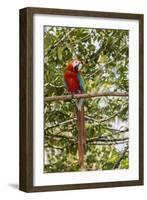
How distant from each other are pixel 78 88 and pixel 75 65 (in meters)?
0.05

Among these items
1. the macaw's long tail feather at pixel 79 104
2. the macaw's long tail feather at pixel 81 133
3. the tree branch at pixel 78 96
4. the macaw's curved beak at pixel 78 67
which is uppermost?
the macaw's curved beak at pixel 78 67

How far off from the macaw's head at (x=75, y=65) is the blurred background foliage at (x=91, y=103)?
11 mm

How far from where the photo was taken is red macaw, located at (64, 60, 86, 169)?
64.9 inches

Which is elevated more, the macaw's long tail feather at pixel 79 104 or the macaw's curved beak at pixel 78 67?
the macaw's curved beak at pixel 78 67

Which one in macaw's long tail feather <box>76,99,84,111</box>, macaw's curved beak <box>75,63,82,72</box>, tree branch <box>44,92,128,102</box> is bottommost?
macaw's long tail feather <box>76,99,84,111</box>

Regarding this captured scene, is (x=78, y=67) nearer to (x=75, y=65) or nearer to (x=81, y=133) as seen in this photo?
(x=75, y=65)

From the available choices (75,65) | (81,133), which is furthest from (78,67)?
(81,133)

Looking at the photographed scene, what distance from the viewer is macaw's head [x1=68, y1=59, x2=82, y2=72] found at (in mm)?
1648

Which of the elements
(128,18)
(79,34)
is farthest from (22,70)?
(128,18)

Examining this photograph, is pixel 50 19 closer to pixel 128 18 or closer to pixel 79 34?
pixel 79 34

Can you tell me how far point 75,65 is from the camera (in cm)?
165

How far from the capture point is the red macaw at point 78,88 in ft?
5.41

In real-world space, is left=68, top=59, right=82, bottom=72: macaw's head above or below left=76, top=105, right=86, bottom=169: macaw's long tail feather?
above

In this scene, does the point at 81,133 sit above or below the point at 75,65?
below
